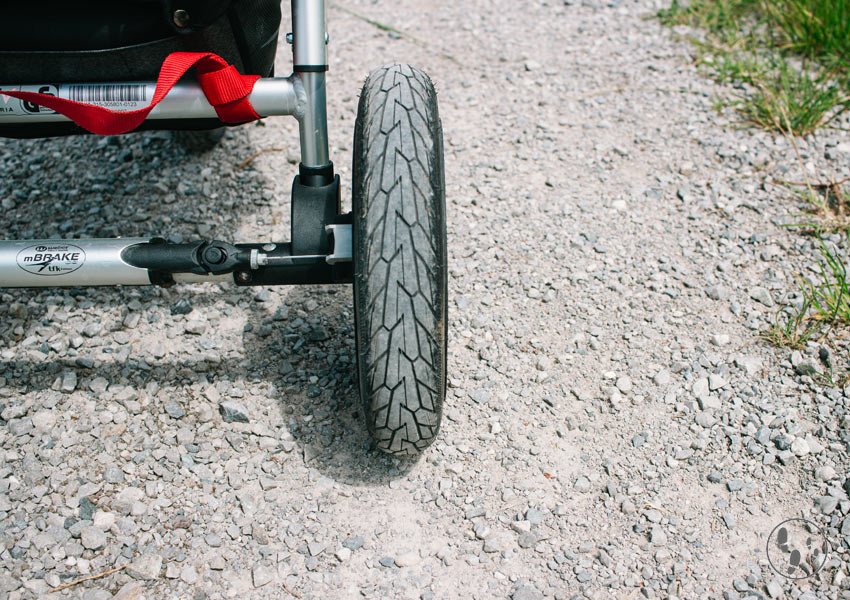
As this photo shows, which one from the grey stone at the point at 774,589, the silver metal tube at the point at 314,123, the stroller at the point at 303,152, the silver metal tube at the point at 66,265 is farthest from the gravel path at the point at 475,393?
the silver metal tube at the point at 314,123

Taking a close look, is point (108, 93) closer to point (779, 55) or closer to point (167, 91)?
point (167, 91)

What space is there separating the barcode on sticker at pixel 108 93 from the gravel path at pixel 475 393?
72 cm

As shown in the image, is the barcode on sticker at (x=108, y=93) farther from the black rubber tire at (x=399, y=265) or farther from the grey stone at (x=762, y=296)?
the grey stone at (x=762, y=296)

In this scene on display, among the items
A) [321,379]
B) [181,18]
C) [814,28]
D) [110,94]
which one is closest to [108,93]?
[110,94]

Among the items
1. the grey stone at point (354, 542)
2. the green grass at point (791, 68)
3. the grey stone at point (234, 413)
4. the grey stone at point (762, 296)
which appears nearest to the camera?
the grey stone at point (354, 542)

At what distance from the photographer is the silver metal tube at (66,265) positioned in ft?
5.33

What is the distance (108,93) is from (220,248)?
418mm

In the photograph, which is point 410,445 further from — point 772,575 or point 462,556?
point 772,575

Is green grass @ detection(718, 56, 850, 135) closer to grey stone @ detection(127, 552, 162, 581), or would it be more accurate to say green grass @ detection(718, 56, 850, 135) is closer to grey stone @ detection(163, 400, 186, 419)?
grey stone @ detection(163, 400, 186, 419)

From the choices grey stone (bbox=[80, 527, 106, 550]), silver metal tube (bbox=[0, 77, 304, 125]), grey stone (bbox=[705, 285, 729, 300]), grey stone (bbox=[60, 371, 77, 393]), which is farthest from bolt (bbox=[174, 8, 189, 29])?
grey stone (bbox=[705, 285, 729, 300])

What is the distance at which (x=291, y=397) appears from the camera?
1.91 metres

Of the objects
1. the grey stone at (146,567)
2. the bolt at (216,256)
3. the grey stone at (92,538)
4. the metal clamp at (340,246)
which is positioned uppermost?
the metal clamp at (340,246)

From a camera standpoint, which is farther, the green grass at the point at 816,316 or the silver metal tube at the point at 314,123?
the green grass at the point at 816,316

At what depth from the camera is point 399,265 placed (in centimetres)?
147
